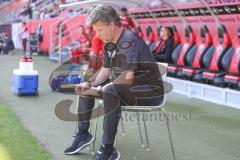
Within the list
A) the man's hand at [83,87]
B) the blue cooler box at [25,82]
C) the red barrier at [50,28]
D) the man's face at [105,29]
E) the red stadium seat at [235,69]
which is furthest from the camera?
the red barrier at [50,28]

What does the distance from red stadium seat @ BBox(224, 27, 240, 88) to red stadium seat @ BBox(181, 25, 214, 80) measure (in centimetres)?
67

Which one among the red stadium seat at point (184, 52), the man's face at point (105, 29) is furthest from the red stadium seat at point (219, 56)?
the man's face at point (105, 29)

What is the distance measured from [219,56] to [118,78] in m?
4.88

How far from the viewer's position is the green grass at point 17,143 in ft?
14.4

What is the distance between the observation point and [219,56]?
855 centimetres

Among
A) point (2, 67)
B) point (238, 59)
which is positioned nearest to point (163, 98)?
point (238, 59)

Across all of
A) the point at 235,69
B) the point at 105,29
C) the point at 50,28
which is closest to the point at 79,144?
the point at 105,29

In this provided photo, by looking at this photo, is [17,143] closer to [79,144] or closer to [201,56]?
[79,144]

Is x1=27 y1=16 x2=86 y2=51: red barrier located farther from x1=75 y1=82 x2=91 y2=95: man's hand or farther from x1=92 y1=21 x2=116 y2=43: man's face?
x1=92 y1=21 x2=116 y2=43: man's face

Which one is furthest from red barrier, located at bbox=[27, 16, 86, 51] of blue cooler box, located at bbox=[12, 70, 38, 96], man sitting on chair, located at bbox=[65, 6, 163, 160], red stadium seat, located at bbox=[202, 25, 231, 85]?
man sitting on chair, located at bbox=[65, 6, 163, 160]

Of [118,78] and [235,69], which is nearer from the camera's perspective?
[118,78]

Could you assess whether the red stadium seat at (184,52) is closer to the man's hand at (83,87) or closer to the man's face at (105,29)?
the man's hand at (83,87)

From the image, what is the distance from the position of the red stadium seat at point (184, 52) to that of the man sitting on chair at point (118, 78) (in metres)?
5.22

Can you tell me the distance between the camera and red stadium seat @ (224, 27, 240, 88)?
7747 mm
